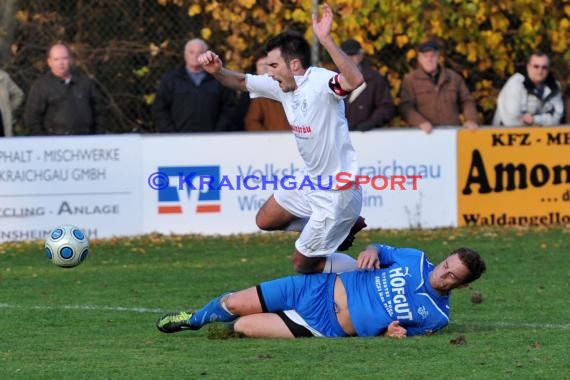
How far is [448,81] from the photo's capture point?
54.2 feet

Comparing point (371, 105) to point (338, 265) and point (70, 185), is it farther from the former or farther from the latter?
point (338, 265)

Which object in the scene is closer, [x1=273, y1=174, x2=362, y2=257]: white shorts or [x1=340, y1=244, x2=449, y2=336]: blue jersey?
[x1=340, y1=244, x2=449, y2=336]: blue jersey

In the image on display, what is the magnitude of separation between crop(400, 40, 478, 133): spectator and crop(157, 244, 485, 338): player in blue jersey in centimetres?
730

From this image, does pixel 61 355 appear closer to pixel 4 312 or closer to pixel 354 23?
pixel 4 312

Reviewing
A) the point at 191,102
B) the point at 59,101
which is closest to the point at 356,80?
the point at 191,102

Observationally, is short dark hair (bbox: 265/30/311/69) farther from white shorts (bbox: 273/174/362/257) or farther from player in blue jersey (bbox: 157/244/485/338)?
player in blue jersey (bbox: 157/244/485/338)

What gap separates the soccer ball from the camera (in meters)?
10.2

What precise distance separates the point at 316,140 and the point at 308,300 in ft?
4.08

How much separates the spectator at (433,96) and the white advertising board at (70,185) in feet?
10.9

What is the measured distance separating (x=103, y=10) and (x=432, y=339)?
9.86m

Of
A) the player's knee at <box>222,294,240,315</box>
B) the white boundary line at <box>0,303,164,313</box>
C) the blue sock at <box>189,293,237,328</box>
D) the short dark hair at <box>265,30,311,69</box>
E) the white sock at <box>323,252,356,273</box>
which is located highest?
the short dark hair at <box>265,30,311,69</box>

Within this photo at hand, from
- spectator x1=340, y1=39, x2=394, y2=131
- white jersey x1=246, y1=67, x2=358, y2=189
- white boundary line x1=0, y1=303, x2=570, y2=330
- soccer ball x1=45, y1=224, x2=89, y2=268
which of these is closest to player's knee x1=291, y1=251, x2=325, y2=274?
white jersey x1=246, y1=67, x2=358, y2=189

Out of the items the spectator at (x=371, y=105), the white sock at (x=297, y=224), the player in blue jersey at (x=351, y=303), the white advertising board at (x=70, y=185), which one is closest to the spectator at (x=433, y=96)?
the spectator at (x=371, y=105)

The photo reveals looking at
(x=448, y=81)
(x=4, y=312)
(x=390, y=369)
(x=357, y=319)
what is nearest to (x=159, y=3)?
(x=448, y=81)
